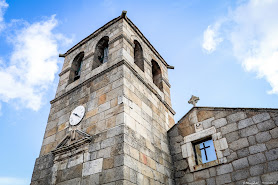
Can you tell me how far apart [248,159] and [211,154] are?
1.01 metres

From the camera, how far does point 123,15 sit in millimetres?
8617

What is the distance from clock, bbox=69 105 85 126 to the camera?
21.7ft

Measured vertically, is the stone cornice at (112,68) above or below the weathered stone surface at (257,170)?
above

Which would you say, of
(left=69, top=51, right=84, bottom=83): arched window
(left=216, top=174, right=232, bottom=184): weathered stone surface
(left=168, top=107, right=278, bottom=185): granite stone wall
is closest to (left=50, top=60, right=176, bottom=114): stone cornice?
(left=69, top=51, right=84, bottom=83): arched window

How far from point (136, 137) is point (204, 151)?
7.44 ft

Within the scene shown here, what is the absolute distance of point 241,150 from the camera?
588cm

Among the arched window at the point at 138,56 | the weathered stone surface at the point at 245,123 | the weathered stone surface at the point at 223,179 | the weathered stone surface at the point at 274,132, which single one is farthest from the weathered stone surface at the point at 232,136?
the arched window at the point at 138,56

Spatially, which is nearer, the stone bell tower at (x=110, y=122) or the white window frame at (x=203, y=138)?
the stone bell tower at (x=110, y=122)

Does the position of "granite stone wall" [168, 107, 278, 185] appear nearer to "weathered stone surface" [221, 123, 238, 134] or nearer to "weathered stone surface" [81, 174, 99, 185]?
"weathered stone surface" [221, 123, 238, 134]

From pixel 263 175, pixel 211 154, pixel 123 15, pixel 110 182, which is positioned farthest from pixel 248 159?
pixel 123 15

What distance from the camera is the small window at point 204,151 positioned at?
252 inches

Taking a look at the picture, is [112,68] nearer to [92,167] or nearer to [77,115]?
[77,115]

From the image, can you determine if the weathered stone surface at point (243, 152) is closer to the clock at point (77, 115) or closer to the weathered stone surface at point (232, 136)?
the weathered stone surface at point (232, 136)

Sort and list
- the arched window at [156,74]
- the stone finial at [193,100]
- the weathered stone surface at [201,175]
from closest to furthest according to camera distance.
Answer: the weathered stone surface at [201,175]
the stone finial at [193,100]
the arched window at [156,74]
